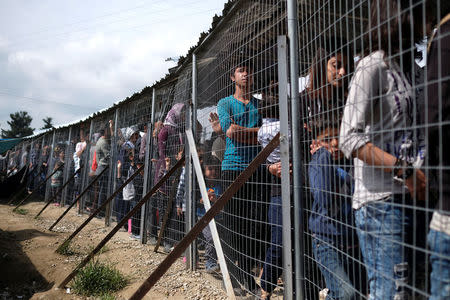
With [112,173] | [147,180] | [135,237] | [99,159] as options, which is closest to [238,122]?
[147,180]

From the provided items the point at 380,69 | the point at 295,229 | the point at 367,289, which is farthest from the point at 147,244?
the point at 380,69

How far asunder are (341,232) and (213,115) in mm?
1842

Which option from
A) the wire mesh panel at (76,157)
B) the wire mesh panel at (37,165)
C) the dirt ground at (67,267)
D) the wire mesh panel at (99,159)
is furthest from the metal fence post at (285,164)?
the wire mesh panel at (37,165)

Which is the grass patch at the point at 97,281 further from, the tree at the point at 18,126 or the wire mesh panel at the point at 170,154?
the tree at the point at 18,126

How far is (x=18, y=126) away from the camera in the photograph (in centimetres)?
5459

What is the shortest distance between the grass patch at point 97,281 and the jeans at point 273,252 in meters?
1.83

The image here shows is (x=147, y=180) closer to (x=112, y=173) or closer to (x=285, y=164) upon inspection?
(x=112, y=173)

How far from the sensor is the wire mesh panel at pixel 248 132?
2.26 metres

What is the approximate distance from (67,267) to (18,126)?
6133cm

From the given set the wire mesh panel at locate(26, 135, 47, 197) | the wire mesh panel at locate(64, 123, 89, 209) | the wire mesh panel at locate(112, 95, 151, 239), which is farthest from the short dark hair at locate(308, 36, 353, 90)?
the wire mesh panel at locate(26, 135, 47, 197)

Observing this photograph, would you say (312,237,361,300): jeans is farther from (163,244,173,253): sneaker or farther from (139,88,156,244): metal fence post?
(139,88,156,244): metal fence post

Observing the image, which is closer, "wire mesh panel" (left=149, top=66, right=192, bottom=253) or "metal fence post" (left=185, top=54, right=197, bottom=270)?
"metal fence post" (left=185, top=54, right=197, bottom=270)

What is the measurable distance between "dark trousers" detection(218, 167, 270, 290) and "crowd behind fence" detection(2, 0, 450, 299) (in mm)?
13

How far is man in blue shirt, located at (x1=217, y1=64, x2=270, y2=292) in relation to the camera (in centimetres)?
238
